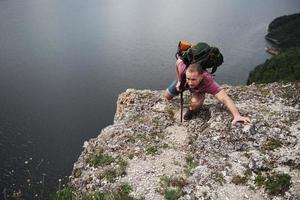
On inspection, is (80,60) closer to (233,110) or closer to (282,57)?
(282,57)

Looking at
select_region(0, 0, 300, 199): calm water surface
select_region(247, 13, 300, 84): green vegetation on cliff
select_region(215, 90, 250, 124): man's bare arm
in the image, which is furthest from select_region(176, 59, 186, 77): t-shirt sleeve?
select_region(247, 13, 300, 84): green vegetation on cliff

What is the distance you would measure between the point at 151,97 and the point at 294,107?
18.8 ft

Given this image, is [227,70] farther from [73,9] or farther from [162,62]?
[73,9]

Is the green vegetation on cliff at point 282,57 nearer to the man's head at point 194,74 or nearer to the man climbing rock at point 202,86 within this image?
the man climbing rock at point 202,86

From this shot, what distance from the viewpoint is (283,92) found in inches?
607

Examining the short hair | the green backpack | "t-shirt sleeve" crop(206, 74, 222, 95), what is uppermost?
the green backpack

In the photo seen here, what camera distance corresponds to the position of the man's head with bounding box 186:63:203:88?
37.8ft

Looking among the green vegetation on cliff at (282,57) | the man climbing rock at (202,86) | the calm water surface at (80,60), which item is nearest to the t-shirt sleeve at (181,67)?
the man climbing rock at (202,86)

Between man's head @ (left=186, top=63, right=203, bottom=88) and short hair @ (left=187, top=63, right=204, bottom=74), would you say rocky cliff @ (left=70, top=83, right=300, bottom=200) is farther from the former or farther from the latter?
short hair @ (left=187, top=63, right=204, bottom=74)

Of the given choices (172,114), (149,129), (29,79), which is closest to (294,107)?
(172,114)

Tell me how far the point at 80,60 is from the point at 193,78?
87.6 metres

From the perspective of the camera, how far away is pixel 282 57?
330 feet

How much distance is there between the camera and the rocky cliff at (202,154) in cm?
1022

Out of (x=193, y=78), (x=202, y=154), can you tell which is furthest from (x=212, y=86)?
(x=202, y=154)
